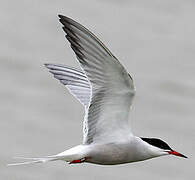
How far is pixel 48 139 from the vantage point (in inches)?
333

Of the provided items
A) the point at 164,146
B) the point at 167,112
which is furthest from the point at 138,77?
the point at 164,146

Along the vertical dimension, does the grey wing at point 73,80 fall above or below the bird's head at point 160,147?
above

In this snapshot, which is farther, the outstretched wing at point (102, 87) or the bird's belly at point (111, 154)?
the bird's belly at point (111, 154)

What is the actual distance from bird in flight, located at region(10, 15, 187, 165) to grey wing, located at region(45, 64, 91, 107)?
41 cm

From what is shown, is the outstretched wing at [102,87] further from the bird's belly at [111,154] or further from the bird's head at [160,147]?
the bird's head at [160,147]

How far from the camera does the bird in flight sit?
4906 millimetres

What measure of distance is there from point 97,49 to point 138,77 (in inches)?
189

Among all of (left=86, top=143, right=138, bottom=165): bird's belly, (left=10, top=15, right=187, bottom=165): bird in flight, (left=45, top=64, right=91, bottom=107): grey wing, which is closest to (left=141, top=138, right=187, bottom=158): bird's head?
(left=10, top=15, right=187, bottom=165): bird in flight

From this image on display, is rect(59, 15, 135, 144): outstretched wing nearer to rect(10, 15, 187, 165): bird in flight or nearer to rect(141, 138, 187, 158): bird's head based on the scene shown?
rect(10, 15, 187, 165): bird in flight

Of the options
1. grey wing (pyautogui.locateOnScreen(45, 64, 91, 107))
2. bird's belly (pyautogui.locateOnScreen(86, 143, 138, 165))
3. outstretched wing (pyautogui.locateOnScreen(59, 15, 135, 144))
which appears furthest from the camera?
grey wing (pyautogui.locateOnScreen(45, 64, 91, 107))

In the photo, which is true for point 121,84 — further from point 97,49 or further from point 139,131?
point 139,131

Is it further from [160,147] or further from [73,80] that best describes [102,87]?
[73,80]

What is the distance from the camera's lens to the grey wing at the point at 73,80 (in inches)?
222

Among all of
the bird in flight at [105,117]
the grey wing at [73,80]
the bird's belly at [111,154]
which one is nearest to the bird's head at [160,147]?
the bird in flight at [105,117]
